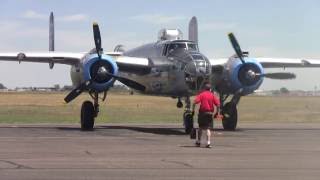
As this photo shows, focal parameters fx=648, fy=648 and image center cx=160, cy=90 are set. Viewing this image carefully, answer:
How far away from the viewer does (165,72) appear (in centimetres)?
2652

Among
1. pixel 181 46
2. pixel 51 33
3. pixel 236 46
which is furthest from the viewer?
pixel 51 33

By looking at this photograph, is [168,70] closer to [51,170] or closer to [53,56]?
[53,56]

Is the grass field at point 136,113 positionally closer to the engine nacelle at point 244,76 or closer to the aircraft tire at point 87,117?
the aircraft tire at point 87,117

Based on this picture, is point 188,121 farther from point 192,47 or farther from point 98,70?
point 98,70

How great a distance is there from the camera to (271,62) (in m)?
30.8

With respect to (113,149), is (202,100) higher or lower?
higher

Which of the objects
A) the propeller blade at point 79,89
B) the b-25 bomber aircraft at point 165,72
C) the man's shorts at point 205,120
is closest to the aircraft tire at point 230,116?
the b-25 bomber aircraft at point 165,72

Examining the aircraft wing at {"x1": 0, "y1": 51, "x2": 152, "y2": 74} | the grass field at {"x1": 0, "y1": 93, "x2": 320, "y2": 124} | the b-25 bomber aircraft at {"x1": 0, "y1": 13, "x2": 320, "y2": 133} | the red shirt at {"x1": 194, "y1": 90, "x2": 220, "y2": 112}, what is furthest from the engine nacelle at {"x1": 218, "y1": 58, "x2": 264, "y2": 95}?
the grass field at {"x1": 0, "y1": 93, "x2": 320, "y2": 124}

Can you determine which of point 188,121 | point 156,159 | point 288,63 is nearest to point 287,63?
point 288,63

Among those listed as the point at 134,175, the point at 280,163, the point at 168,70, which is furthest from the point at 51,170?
the point at 168,70

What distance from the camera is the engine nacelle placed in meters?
26.8

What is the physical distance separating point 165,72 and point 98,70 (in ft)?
9.03

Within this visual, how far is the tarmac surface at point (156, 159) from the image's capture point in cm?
1184

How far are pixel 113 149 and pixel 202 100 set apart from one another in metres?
3.32
